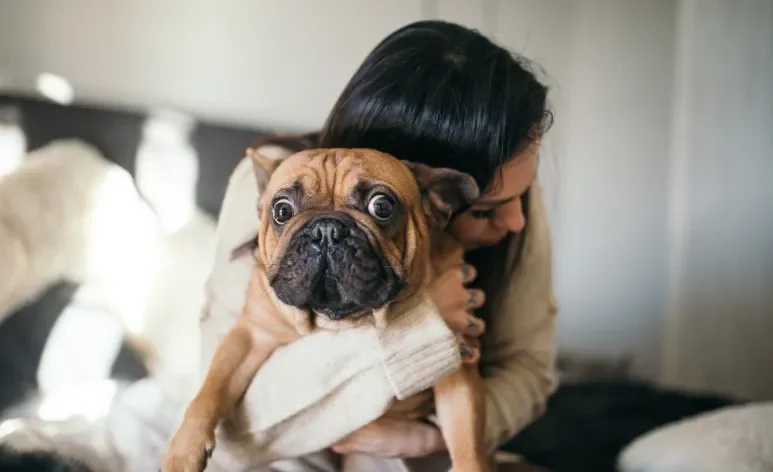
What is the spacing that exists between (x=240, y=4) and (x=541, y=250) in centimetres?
58

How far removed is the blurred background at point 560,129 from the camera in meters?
1.05

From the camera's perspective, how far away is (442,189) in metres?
0.76

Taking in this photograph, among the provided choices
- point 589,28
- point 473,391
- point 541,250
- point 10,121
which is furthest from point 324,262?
point 589,28

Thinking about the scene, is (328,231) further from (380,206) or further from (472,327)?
(472,327)

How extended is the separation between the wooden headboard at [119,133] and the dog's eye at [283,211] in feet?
1.29

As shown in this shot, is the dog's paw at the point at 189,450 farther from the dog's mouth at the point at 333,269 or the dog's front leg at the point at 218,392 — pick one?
the dog's mouth at the point at 333,269

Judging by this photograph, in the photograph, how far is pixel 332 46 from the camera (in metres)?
1.08

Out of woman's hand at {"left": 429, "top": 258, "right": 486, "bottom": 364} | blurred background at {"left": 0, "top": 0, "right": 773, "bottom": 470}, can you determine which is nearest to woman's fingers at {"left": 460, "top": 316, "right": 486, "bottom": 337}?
woman's hand at {"left": 429, "top": 258, "right": 486, "bottom": 364}

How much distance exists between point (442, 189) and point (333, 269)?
171 mm

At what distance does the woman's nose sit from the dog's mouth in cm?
25

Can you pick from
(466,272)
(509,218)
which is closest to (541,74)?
(509,218)

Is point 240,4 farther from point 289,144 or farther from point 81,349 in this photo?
point 81,349

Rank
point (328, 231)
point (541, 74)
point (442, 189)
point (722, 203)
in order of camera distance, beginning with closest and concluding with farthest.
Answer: point (328, 231) → point (442, 189) → point (541, 74) → point (722, 203)

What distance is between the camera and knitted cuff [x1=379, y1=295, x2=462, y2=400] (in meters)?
0.75
